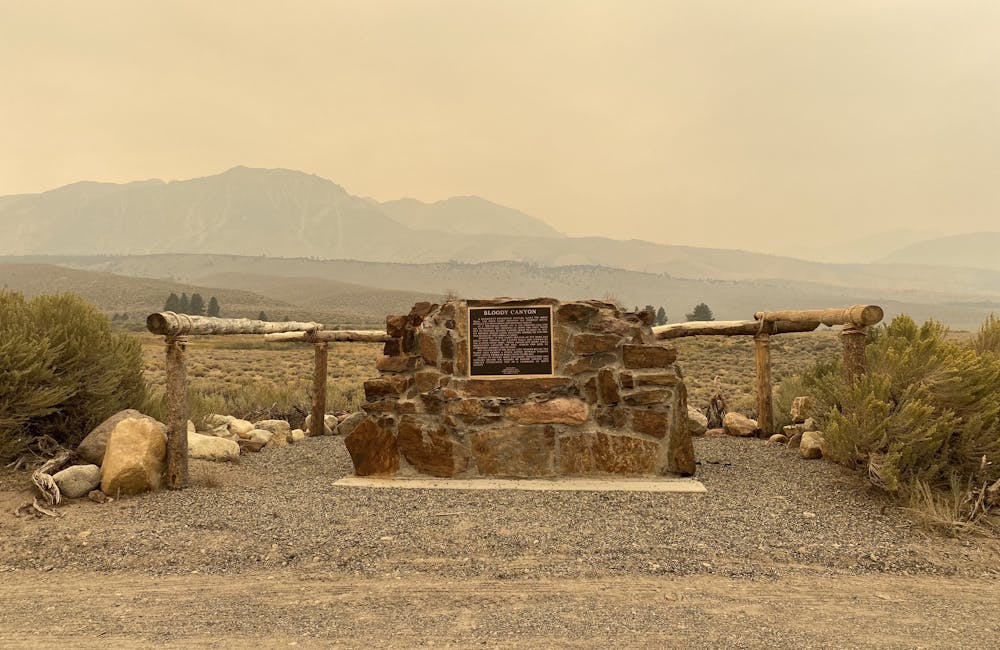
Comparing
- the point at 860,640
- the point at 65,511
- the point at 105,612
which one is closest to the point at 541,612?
the point at 860,640

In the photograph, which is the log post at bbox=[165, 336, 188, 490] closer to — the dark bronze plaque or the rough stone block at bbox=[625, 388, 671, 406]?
the dark bronze plaque

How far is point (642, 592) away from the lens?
346 cm

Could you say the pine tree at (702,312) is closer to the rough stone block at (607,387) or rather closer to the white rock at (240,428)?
the white rock at (240,428)

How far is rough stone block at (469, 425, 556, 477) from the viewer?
5980mm

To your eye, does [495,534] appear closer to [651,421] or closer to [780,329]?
[651,421]

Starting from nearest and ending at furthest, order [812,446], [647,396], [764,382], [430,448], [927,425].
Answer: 1. [927,425]
2. [647,396]
3. [430,448]
4. [812,446]
5. [764,382]

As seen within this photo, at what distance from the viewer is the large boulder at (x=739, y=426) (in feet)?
27.6

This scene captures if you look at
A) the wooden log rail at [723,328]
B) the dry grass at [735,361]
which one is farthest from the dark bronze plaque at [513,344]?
the dry grass at [735,361]

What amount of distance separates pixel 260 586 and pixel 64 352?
401 cm

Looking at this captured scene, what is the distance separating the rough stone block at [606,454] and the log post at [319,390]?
421 cm

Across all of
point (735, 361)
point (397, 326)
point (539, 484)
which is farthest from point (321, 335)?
point (735, 361)

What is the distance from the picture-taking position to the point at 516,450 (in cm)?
599

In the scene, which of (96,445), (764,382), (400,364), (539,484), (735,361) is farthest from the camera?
(735,361)

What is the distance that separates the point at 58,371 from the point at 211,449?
1685 millimetres
